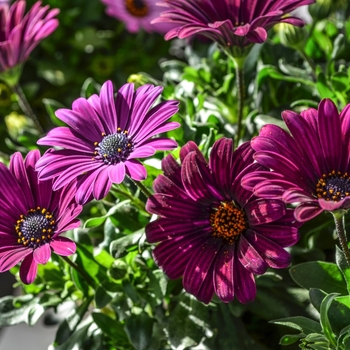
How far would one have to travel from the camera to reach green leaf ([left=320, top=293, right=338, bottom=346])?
456 mm

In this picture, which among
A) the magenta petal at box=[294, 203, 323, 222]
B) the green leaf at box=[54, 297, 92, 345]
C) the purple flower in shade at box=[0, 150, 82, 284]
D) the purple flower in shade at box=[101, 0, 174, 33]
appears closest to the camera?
the magenta petal at box=[294, 203, 323, 222]

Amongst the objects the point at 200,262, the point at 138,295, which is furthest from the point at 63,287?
the point at 200,262

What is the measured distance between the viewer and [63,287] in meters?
0.65

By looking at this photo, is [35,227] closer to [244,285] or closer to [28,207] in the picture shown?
[28,207]

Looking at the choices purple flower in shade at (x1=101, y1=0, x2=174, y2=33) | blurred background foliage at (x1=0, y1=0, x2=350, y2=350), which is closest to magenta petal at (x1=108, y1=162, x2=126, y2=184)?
blurred background foliage at (x1=0, y1=0, x2=350, y2=350)

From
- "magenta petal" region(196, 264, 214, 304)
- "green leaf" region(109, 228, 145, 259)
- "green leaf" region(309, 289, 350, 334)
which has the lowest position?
"green leaf" region(309, 289, 350, 334)

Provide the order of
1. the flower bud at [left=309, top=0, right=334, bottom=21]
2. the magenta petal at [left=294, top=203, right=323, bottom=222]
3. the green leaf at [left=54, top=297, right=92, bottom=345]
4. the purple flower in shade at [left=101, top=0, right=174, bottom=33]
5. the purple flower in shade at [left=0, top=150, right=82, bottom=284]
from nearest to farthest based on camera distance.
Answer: the magenta petal at [left=294, top=203, right=323, bottom=222] → the purple flower in shade at [left=0, top=150, right=82, bottom=284] → the green leaf at [left=54, top=297, right=92, bottom=345] → the flower bud at [left=309, top=0, right=334, bottom=21] → the purple flower in shade at [left=101, top=0, right=174, bottom=33]

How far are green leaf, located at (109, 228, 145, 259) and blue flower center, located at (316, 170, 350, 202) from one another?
173 mm

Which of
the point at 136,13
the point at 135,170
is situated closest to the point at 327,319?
the point at 135,170

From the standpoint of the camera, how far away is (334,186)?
0.49m

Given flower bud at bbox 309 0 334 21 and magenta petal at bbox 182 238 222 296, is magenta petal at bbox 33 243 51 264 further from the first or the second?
flower bud at bbox 309 0 334 21

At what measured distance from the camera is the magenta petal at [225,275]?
0.47 metres

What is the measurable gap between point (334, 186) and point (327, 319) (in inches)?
4.2

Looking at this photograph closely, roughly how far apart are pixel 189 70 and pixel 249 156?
0.29m
